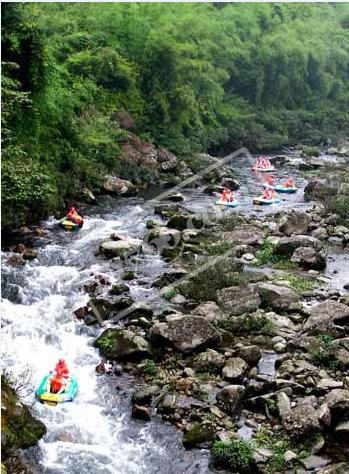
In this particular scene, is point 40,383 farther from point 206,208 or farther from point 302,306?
point 206,208

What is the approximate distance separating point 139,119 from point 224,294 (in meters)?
18.1

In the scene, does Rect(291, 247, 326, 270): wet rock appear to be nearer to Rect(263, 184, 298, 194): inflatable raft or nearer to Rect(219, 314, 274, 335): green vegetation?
Rect(219, 314, 274, 335): green vegetation

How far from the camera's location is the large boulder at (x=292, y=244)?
18188 mm

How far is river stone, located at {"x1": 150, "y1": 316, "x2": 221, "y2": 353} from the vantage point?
1236cm

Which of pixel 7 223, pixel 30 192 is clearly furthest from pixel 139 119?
pixel 30 192

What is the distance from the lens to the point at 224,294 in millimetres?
14805

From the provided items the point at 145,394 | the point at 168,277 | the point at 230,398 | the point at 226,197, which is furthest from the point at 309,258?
the point at 145,394

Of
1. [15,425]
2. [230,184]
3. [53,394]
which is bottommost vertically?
[230,184]

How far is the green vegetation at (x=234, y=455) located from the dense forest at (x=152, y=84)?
7.76 meters

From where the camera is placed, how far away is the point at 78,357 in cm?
1236

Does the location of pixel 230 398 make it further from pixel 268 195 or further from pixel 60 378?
pixel 268 195

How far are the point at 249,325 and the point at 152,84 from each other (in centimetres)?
2099

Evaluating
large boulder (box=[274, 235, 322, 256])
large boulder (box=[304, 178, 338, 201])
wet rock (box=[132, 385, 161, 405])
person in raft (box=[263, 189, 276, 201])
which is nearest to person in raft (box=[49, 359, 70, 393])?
wet rock (box=[132, 385, 161, 405])

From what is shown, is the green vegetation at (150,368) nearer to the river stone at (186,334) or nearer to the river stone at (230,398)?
the river stone at (186,334)
